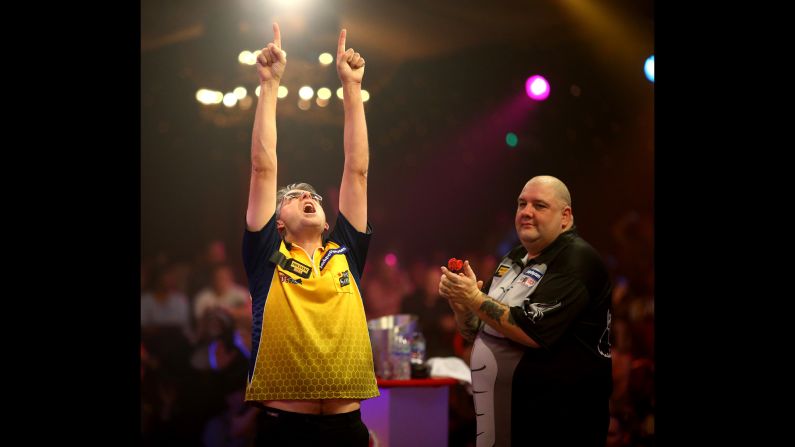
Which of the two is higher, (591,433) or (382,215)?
(382,215)

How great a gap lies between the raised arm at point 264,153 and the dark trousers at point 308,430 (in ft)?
2.33

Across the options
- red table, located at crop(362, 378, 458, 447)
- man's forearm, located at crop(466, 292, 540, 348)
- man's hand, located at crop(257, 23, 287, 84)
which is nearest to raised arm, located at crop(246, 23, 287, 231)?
man's hand, located at crop(257, 23, 287, 84)

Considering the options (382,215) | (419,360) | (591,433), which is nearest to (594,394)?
(591,433)

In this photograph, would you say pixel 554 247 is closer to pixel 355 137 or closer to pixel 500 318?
pixel 500 318

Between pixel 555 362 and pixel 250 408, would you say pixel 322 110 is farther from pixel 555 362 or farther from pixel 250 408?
pixel 555 362

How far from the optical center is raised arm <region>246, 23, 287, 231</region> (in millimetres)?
2822

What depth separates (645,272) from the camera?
190 inches

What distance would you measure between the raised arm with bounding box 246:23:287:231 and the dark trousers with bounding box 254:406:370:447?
2.33 ft

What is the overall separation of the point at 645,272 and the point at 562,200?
6.06ft

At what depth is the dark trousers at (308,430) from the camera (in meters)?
2.63

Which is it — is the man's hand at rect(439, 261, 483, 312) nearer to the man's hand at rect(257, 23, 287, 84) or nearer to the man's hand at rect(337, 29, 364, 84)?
the man's hand at rect(337, 29, 364, 84)

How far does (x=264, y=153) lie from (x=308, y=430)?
3.43 feet

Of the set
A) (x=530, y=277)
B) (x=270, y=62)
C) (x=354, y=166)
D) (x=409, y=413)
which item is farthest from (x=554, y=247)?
(x=270, y=62)

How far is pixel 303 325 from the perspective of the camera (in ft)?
8.88
